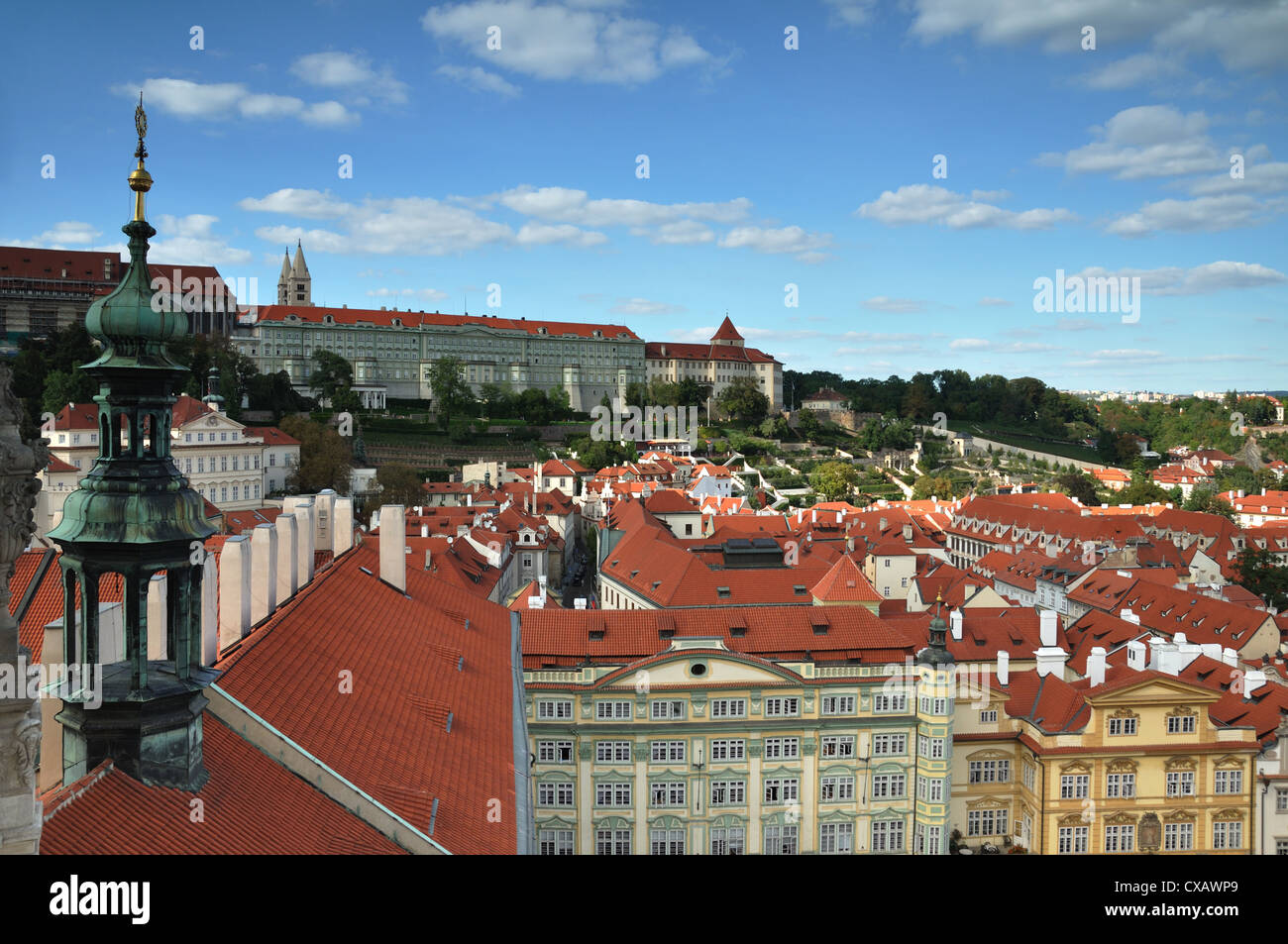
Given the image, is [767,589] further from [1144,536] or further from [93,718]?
[1144,536]

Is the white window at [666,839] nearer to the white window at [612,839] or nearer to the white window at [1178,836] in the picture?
the white window at [612,839]

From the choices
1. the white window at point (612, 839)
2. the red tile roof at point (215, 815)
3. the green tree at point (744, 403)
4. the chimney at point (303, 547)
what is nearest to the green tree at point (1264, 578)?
the white window at point (612, 839)

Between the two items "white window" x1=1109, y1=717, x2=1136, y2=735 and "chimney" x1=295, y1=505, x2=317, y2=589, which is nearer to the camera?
"chimney" x1=295, y1=505, x2=317, y2=589

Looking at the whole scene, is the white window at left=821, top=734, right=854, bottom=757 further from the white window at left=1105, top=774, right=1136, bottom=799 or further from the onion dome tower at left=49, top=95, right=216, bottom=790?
the onion dome tower at left=49, top=95, right=216, bottom=790

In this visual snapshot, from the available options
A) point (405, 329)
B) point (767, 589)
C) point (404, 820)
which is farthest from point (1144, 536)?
point (405, 329)

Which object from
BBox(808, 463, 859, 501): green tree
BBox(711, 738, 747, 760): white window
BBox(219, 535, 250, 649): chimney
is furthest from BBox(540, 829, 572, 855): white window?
BBox(808, 463, 859, 501): green tree
